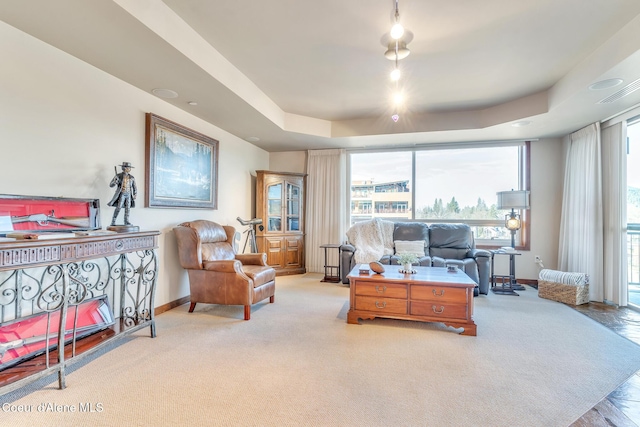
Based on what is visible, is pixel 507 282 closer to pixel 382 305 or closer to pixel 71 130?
pixel 382 305

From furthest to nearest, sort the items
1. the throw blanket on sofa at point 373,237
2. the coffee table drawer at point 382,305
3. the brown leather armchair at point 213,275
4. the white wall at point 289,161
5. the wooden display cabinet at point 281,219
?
1. the white wall at point 289,161
2. the wooden display cabinet at point 281,219
3. the throw blanket on sofa at point 373,237
4. the brown leather armchair at point 213,275
5. the coffee table drawer at point 382,305

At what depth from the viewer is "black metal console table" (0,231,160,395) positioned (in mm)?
1723

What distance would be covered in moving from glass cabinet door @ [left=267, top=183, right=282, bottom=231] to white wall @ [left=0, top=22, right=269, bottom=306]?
6.16 ft

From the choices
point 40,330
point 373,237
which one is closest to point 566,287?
point 373,237

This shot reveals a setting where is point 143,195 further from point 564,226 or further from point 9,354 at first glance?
point 564,226

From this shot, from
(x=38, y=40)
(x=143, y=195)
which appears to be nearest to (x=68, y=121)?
(x=38, y=40)

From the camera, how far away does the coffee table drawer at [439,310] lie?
286 cm

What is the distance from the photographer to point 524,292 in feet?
14.8

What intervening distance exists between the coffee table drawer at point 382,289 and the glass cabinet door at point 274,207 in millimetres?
2700

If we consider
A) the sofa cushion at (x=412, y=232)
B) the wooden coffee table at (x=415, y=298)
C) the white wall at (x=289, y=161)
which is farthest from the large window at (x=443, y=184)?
the wooden coffee table at (x=415, y=298)

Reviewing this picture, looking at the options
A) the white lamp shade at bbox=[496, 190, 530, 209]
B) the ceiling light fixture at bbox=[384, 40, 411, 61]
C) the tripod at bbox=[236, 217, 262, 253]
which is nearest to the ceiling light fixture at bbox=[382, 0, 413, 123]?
the ceiling light fixture at bbox=[384, 40, 411, 61]

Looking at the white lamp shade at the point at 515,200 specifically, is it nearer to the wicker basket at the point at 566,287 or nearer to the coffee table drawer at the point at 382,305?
the wicker basket at the point at 566,287

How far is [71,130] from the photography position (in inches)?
98.2

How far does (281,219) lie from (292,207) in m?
0.35
